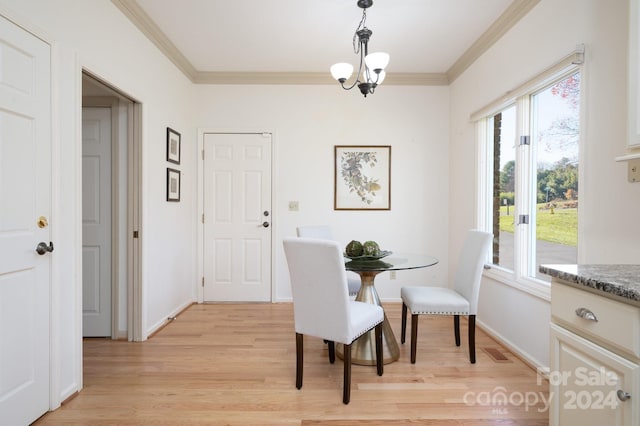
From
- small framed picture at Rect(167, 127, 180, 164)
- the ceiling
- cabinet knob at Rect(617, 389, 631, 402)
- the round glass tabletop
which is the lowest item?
cabinet knob at Rect(617, 389, 631, 402)

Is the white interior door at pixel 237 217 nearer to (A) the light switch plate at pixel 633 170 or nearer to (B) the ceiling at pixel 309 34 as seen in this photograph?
(B) the ceiling at pixel 309 34

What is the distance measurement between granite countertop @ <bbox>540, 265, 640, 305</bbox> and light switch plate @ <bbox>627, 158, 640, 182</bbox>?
47 centimetres

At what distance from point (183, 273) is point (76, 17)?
245 centimetres

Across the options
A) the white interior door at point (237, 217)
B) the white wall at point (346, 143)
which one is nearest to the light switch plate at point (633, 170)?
the white wall at point (346, 143)

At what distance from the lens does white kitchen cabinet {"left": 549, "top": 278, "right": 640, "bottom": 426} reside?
964mm

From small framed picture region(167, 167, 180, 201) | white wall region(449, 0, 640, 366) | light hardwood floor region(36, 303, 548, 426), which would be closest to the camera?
white wall region(449, 0, 640, 366)

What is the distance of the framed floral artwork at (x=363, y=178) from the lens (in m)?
3.87

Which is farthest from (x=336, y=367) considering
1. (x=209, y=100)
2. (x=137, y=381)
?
(x=209, y=100)

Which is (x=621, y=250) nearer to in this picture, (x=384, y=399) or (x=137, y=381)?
(x=384, y=399)

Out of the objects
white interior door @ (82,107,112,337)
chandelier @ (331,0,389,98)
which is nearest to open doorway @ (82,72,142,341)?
white interior door @ (82,107,112,337)

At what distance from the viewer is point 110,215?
279 cm

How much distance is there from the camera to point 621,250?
5.39 ft

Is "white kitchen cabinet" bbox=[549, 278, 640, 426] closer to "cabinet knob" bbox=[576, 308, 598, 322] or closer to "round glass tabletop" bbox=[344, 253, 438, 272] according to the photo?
"cabinet knob" bbox=[576, 308, 598, 322]

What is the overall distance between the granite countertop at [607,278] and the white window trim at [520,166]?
41.5 inches
